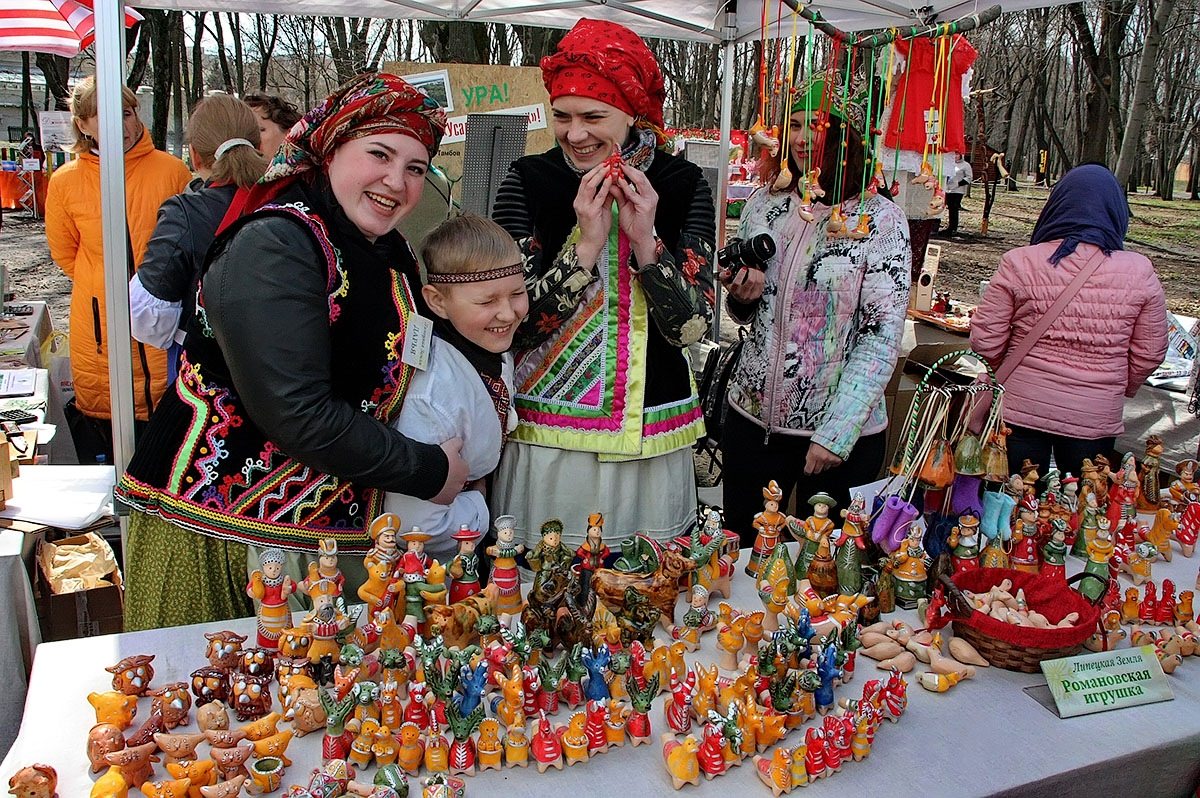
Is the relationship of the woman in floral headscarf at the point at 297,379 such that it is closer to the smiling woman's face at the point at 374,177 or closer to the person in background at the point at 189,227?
the smiling woman's face at the point at 374,177

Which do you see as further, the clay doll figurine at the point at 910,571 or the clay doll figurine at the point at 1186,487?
the clay doll figurine at the point at 1186,487

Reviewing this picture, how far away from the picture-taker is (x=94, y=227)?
124 inches

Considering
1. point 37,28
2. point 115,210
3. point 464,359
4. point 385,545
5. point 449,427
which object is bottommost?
point 385,545

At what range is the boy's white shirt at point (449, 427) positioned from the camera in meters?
1.51

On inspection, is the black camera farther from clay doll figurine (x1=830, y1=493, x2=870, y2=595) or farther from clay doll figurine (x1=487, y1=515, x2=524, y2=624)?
clay doll figurine (x1=487, y1=515, x2=524, y2=624)

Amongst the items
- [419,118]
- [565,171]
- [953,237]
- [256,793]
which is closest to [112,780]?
[256,793]

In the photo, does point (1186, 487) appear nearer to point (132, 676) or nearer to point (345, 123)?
point (345, 123)

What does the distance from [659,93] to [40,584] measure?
1.94 meters

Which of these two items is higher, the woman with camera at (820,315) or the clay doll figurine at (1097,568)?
the woman with camera at (820,315)

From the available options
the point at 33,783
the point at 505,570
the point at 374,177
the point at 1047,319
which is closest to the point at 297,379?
the point at 374,177

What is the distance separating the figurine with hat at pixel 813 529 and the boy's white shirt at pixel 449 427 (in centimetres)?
58

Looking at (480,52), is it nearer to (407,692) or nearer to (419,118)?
(419,118)

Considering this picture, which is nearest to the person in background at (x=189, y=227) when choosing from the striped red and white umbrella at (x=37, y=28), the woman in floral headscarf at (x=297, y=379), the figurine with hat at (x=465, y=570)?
the woman in floral headscarf at (x=297, y=379)

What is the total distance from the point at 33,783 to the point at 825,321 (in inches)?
65.9
